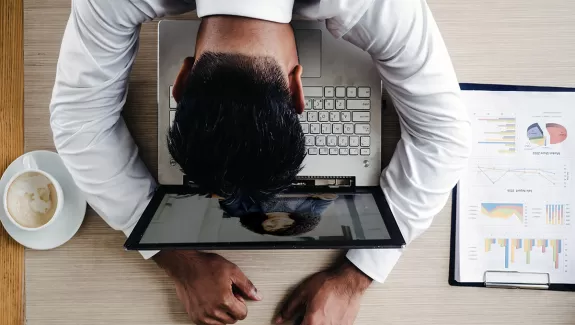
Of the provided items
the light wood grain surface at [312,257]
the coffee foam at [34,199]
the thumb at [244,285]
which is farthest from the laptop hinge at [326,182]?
the coffee foam at [34,199]

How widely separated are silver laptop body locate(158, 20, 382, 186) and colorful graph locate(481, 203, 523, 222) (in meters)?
0.23

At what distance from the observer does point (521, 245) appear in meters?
0.84

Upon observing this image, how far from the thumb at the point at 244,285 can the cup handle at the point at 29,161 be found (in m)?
0.40

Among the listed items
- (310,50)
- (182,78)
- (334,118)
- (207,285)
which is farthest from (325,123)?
(207,285)

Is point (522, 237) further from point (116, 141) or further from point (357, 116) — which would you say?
point (116, 141)

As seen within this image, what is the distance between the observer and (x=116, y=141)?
2.53 feet

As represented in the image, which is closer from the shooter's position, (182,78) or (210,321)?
(182,78)

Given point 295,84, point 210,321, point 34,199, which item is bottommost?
point 210,321

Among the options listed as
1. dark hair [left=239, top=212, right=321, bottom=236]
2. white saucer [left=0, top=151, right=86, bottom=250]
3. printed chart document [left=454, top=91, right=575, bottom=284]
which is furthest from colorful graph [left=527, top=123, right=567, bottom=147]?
white saucer [left=0, top=151, right=86, bottom=250]

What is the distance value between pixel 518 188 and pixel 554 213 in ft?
0.27

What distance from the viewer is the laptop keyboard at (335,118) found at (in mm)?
769

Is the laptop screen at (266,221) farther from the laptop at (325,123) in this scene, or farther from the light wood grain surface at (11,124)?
the light wood grain surface at (11,124)

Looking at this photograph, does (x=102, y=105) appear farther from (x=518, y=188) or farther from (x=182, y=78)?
(x=518, y=188)

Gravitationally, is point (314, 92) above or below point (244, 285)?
above
